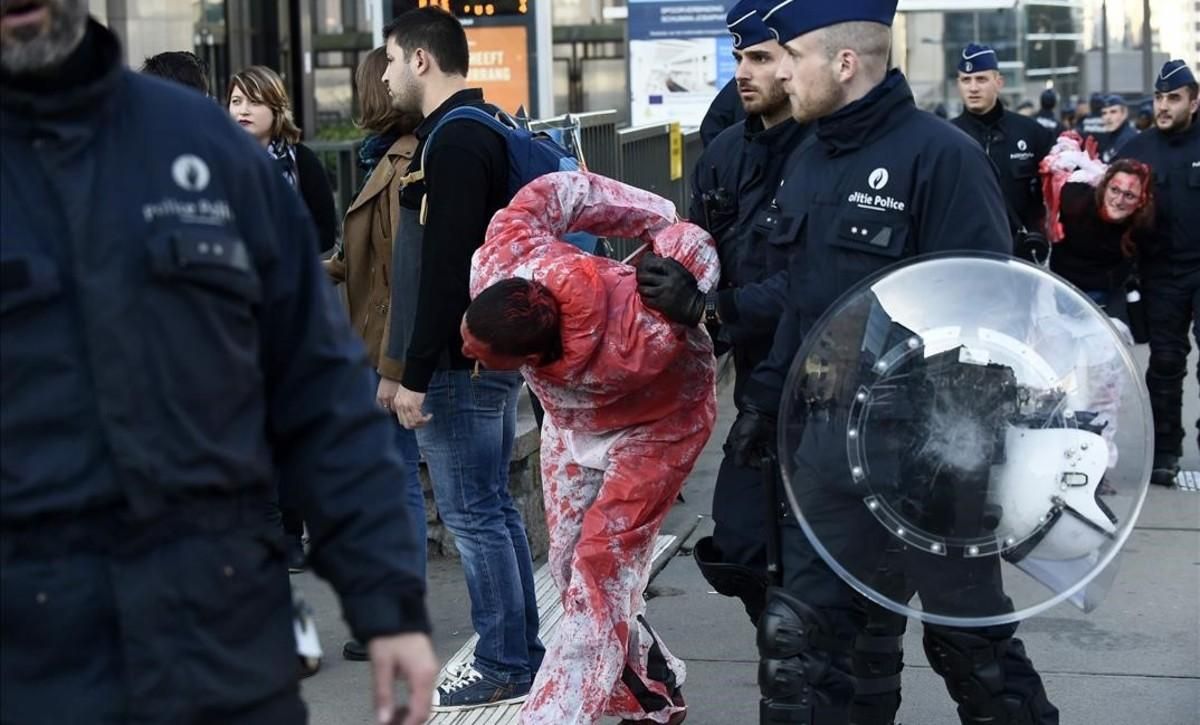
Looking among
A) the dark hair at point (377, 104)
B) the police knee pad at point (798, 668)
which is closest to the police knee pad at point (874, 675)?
the police knee pad at point (798, 668)

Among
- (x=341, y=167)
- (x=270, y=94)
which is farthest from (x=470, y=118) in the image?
(x=341, y=167)

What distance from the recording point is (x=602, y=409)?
4.88 meters

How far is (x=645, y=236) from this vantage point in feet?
16.9

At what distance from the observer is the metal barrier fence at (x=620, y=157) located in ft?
27.5

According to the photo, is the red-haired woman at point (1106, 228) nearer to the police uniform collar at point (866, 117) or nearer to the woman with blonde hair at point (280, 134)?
the woman with blonde hair at point (280, 134)

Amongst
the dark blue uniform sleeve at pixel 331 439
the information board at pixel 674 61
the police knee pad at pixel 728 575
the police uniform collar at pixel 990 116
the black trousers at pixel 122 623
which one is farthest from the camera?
the information board at pixel 674 61

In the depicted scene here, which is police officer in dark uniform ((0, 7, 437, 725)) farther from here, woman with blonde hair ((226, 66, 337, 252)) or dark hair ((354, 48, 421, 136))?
woman with blonde hair ((226, 66, 337, 252))

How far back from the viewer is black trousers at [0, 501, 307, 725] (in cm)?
239

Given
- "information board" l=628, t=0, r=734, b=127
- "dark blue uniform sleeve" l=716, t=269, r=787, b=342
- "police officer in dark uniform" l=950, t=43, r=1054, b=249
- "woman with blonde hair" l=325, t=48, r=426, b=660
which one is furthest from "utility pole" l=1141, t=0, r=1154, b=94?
"dark blue uniform sleeve" l=716, t=269, r=787, b=342

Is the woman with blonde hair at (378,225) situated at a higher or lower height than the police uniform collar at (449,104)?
lower

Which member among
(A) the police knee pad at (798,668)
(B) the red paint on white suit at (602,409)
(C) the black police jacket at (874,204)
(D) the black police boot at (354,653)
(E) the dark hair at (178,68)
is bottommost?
(D) the black police boot at (354,653)

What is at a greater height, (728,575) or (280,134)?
(280,134)

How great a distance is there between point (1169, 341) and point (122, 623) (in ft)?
24.9

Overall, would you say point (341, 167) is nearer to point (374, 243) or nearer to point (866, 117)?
point (374, 243)
